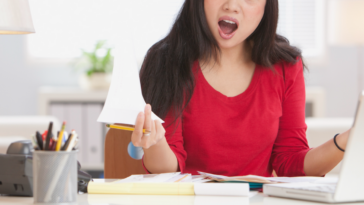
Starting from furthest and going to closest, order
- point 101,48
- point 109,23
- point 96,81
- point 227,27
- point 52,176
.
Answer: point 109,23, point 101,48, point 96,81, point 227,27, point 52,176

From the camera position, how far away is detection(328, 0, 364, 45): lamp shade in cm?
299

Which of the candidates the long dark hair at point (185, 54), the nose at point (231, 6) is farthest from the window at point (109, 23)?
the nose at point (231, 6)

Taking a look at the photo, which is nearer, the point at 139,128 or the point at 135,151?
the point at 139,128

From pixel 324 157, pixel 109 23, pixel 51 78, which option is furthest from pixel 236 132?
pixel 51 78

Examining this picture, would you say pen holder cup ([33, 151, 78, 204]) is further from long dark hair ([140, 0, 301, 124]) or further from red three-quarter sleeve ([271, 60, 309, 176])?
red three-quarter sleeve ([271, 60, 309, 176])

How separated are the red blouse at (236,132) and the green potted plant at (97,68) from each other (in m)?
2.04

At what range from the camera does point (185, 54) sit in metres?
1.28

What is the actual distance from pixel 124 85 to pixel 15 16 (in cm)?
38

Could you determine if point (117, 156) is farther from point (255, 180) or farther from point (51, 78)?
point (51, 78)

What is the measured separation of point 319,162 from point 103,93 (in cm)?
224

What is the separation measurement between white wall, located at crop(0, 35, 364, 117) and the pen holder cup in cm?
299

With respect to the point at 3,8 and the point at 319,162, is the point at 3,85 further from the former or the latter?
the point at 319,162

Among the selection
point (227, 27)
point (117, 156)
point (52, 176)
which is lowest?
point (117, 156)

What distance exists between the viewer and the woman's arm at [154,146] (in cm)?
86
